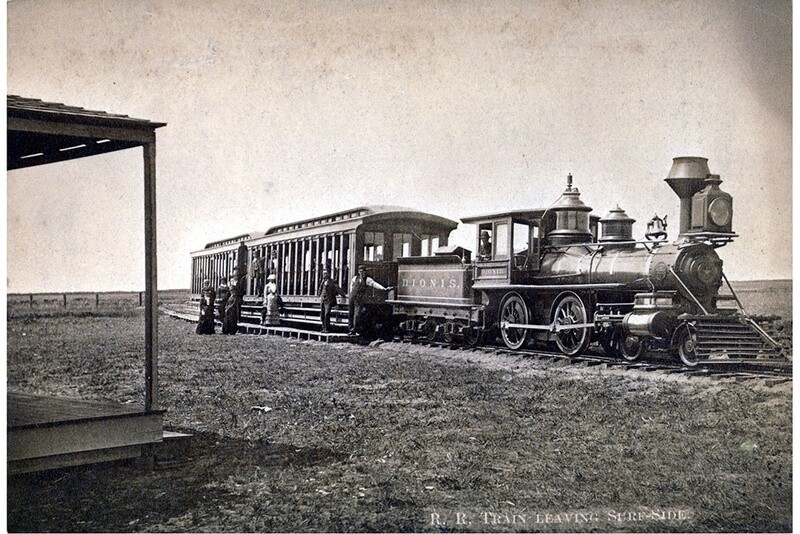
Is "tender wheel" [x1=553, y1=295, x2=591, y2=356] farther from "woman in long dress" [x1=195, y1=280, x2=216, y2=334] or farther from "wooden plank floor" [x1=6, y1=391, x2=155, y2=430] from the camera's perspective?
"wooden plank floor" [x1=6, y1=391, x2=155, y2=430]

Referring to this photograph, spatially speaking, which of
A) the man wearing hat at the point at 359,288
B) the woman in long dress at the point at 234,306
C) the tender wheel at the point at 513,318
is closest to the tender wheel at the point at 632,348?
the tender wheel at the point at 513,318

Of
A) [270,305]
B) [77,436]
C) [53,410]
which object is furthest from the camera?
[270,305]

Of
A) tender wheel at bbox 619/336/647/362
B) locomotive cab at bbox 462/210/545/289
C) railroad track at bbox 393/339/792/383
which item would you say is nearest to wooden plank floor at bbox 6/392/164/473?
locomotive cab at bbox 462/210/545/289

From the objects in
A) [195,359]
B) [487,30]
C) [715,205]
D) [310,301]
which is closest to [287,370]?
[195,359]

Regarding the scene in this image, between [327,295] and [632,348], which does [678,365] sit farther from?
[327,295]

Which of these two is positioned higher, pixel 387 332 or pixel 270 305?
pixel 270 305

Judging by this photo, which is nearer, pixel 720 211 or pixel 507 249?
pixel 720 211

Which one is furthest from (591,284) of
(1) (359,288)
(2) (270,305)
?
(2) (270,305)

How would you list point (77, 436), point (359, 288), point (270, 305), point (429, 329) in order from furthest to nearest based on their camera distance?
point (429, 329)
point (359, 288)
point (270, 305)
point (77, 436)
